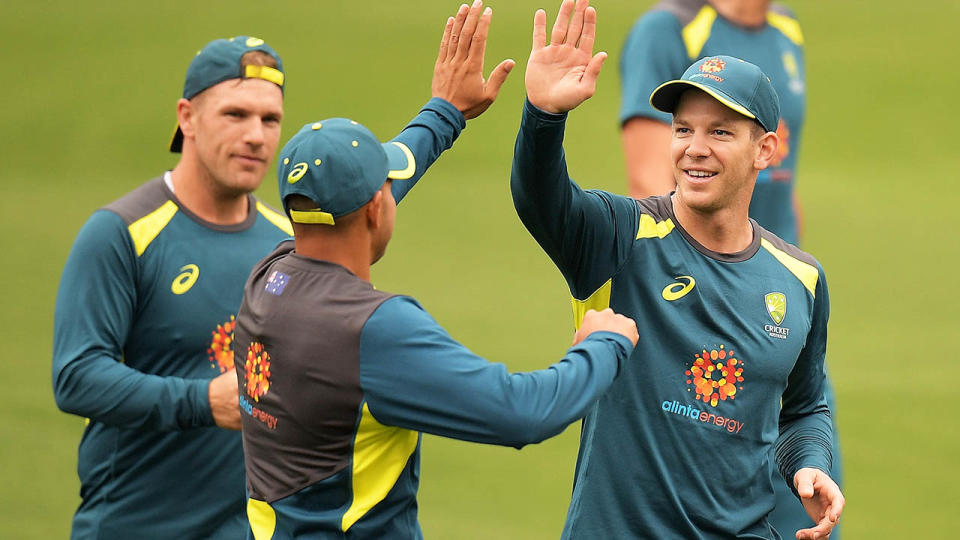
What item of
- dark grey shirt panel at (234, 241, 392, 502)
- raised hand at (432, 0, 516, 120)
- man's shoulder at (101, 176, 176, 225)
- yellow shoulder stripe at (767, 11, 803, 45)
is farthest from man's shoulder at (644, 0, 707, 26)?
dark grey shirt panel at (234, 241, 392, 502)

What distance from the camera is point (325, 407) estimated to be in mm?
3262

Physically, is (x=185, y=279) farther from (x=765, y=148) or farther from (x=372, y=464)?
(x=765, y=148)

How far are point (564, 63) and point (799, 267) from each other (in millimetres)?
1004

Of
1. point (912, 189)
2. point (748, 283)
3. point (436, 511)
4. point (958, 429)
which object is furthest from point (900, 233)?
point (748, 283)

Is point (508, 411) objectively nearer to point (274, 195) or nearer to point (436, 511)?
point (436, 511)

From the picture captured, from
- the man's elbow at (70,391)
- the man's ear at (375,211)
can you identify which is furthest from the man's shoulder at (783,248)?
the man's elbow at (70,391)

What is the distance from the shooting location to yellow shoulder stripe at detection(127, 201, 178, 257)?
177 inches

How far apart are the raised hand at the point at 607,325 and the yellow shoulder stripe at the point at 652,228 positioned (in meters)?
0.34

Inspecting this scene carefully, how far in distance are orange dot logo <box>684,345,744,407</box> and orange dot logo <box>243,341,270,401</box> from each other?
1.14 metres

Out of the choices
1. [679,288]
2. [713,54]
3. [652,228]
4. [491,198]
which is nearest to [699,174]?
[652,228]

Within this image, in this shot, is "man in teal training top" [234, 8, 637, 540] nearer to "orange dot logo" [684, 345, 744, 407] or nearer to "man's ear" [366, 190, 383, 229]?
"man's ear" [366, 190, 383, 229]

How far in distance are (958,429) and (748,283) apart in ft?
15.9

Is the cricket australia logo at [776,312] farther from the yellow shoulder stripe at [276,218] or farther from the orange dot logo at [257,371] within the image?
the yellow shoulder stripe at [276,218]

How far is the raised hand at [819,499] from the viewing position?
12.3 ft
